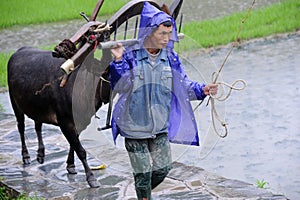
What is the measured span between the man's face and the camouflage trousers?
24.0 inches

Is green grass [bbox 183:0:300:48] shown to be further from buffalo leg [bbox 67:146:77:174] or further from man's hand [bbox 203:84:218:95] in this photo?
man's hand [bbox 203:84:218:95]

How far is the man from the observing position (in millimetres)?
4332

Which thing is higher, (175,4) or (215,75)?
(175,4)

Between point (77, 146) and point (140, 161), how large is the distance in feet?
3.89

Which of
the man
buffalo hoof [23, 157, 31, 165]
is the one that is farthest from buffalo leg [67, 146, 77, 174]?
the man

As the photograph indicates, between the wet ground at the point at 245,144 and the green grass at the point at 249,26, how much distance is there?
131cm

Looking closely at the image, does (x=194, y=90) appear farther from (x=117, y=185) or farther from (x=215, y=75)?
(x=117, y=185)

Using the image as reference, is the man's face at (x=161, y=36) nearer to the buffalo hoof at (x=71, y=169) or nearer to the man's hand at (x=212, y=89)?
the man's hand at (x=212, y=89)

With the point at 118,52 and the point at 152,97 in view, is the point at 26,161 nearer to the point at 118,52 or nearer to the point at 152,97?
the point at 152,97

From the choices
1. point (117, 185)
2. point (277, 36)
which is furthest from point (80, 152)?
point (277, 36)

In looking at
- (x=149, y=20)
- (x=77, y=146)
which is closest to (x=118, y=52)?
(x=149, y=20)

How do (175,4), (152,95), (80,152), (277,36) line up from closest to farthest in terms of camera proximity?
(152,95)
(175,4)
(80,152)
(277,36)

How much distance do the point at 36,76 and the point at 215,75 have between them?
1837 mm

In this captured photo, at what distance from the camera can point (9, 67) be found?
20.0 feet
